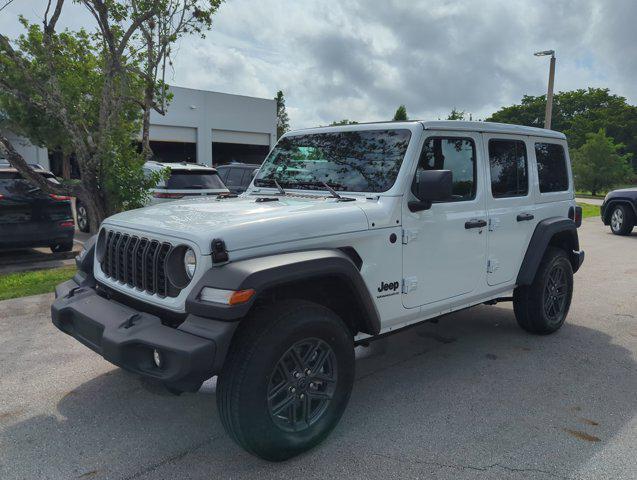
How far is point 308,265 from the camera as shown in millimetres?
2781

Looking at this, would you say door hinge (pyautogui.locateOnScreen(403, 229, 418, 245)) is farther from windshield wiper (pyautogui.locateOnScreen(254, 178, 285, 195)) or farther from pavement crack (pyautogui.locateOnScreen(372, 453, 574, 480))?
pavement crack (pyautogui.locateOnScreen(372, 453, 574, 480))

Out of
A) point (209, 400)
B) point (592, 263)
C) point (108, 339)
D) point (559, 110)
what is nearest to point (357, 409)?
point (209, 400)

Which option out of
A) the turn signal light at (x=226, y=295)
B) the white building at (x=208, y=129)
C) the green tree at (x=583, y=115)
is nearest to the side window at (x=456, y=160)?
the turn signal light at (x=226, y=295)

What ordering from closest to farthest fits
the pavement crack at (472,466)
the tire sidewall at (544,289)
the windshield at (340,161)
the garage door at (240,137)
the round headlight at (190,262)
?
the round headlight at (190,262) < the pavement crack at (472,466) < the windshield at (340,161) < the tire sidewall at (544,289) < the garage door at (240,137)

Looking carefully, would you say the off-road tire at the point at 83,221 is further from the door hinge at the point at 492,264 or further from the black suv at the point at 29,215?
the door hinge at the point at 492,264

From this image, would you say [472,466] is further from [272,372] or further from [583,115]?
[583,115]

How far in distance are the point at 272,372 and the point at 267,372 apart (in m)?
0.05

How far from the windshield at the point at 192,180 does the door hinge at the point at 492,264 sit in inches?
281

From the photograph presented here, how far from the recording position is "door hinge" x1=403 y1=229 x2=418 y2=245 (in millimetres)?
3461

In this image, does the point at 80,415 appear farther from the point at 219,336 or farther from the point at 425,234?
the point at 425,234

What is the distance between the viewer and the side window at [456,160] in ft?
12.2

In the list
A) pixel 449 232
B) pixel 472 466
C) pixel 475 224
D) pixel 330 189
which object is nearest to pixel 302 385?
pixel 472 466

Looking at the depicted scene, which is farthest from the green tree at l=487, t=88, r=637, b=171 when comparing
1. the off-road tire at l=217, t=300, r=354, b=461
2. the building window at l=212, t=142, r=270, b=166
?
the off-road tire at l=217, t=300, r=354, b=461

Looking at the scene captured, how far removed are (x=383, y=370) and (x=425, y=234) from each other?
1.27 metres
